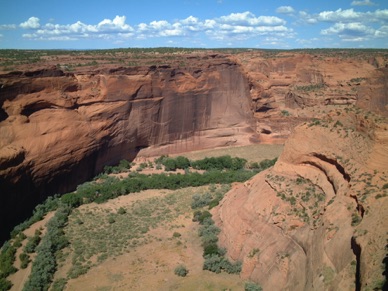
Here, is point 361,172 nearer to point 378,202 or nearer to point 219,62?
point 378,202

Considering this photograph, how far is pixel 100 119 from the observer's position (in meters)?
32.6

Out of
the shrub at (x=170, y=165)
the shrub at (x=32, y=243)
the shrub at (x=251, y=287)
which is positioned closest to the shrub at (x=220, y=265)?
the shrub at (x=251, y=287)

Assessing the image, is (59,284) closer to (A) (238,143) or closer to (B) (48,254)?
(B) (48,254)

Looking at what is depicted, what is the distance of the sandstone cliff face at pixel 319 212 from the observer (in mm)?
12359

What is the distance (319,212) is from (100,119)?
21753 mm

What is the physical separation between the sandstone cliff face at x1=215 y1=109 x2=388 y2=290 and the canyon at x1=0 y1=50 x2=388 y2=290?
0.20 feet

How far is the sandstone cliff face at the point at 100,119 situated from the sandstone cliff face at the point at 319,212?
1318 cm

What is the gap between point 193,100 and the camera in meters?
40.4

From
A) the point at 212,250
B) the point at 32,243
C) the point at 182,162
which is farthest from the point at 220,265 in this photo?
the point at 182,162

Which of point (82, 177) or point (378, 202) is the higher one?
point (378, 202)

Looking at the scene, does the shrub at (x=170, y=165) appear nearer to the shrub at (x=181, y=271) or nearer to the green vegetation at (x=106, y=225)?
the green vegetation at (x=106, y=225)

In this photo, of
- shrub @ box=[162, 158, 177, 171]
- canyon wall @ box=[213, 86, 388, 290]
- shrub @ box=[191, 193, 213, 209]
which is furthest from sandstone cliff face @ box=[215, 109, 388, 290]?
shrub @ box=[162, 158, 177, 171]

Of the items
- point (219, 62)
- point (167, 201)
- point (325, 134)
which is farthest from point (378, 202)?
point (219, 62)

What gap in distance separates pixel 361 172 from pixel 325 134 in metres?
3.81
